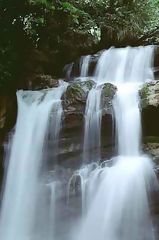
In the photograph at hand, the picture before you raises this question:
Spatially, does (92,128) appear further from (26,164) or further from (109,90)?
(26,164)

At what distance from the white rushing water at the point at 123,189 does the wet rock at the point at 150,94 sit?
15 centimetres

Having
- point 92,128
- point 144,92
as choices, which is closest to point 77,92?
point 92,128

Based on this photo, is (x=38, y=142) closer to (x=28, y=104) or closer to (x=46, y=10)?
(x=28, y=104)

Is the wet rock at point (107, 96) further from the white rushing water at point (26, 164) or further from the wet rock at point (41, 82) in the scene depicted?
the wet rock at point (41, 82)

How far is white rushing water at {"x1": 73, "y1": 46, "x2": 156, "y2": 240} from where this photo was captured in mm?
6617

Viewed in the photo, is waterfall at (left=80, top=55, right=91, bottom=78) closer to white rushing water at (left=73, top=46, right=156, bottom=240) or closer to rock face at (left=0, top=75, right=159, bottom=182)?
rock face at (left=0, top=75, right=159, bottom=182)

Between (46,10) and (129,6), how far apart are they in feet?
9.15

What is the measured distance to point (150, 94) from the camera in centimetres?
779

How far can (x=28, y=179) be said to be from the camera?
798 cm

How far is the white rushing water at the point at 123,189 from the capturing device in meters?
6.62

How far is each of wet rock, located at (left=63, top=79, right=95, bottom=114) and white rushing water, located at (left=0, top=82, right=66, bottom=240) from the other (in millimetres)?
225

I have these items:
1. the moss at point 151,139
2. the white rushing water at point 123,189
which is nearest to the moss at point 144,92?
Answer: the white rushing water at point 123,189

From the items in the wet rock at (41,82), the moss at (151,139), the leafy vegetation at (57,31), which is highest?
the leafy vegetation at (57,31)

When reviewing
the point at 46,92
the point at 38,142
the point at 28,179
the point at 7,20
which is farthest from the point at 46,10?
the point at 28,179
